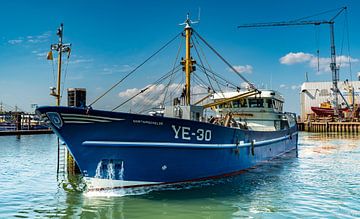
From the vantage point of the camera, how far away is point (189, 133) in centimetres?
1145

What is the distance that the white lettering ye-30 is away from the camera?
11.1 m

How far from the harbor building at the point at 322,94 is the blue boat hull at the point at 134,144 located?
234ft

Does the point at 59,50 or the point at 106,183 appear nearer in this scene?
the point at 106,183

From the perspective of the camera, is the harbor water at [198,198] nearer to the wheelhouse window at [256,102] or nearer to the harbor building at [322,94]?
the wheelhouse window at [256,102]

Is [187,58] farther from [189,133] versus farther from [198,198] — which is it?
[198,198]

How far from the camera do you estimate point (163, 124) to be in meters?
10.8

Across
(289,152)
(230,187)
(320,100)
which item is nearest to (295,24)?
(320,100)

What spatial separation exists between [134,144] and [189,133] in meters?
2.07

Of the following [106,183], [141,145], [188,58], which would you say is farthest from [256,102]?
[106,183]

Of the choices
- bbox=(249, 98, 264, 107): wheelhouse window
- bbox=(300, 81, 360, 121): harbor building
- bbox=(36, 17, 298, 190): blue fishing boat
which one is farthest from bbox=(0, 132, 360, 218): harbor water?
bbox=(300, 81, 360, 121): harbor building

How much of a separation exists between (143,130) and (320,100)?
76.1 m

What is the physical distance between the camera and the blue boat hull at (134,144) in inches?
400

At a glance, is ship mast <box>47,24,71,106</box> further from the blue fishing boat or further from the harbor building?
the harbor building

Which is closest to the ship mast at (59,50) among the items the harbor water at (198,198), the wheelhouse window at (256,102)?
the harbor water at (198,198)
